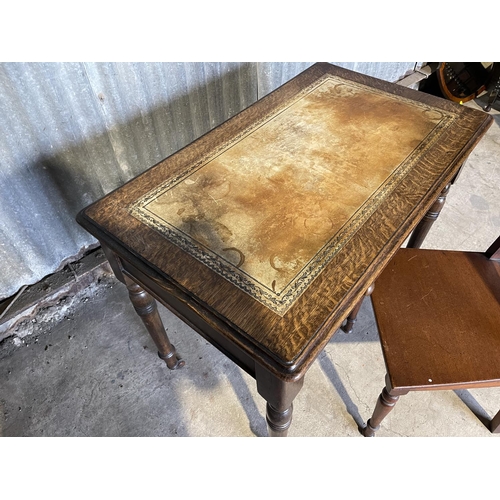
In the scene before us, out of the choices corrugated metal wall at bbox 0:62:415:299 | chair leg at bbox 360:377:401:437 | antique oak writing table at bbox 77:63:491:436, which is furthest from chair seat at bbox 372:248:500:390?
corrugated metal wall at bbox 0:62:415:299

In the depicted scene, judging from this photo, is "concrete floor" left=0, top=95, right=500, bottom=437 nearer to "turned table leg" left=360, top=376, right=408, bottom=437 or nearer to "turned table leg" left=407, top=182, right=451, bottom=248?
"turned table leg" left=360, top=376, right=408, bottom=437

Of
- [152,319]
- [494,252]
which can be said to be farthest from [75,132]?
[494,252]

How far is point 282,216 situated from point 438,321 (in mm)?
574

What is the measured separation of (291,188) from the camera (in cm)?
105

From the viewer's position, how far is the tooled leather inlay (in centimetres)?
87

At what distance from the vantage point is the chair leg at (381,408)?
43.5 inches

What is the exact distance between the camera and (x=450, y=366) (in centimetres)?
103

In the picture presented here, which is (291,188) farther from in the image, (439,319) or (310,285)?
(439,319)

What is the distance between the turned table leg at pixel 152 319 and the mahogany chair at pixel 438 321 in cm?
71

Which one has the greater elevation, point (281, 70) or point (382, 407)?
point (281, 70)

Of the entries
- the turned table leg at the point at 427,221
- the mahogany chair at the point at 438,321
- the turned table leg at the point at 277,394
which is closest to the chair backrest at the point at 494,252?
the mahogany chair at the point at 438,321

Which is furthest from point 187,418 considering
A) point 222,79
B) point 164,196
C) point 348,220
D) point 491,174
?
point 491,174
